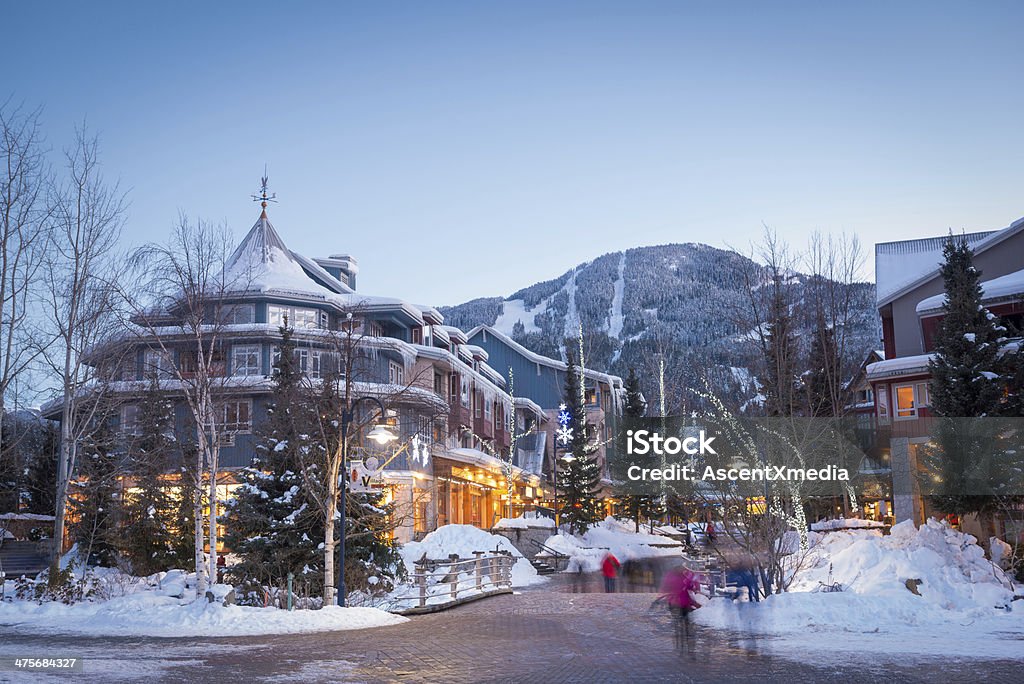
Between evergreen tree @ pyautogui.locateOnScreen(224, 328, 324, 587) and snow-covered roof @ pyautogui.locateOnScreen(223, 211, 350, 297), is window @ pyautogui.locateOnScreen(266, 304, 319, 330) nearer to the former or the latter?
snow-covered roof @ pyautogui.locateOnScreen(223, 211, 350, 297)

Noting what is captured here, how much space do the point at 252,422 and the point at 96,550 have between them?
32.4 feet

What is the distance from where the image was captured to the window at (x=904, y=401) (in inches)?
1581

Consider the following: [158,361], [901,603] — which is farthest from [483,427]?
[901,603]

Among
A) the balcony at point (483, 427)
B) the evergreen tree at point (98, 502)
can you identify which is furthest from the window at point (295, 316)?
the balcony at point (483, 427)

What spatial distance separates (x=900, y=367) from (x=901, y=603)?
71.1 feet

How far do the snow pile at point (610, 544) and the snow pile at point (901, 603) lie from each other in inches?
946

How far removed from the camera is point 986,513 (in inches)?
1202

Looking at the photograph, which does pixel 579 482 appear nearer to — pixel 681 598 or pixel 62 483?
pixel 62 483

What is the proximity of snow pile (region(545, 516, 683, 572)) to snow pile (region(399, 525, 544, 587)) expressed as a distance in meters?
4.87

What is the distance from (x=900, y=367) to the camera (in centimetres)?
3988

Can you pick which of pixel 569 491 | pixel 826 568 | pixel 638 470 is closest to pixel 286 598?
pixel 826 568

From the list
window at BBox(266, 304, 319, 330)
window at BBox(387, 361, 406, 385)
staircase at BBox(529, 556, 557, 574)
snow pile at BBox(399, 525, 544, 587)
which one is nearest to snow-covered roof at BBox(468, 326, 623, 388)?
window at BBox(387, 361, 406, 385)

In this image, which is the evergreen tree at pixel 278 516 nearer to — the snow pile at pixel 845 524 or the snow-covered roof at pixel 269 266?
the snow-covered roof at pixel 269 266

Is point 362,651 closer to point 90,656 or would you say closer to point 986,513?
point 90,656
